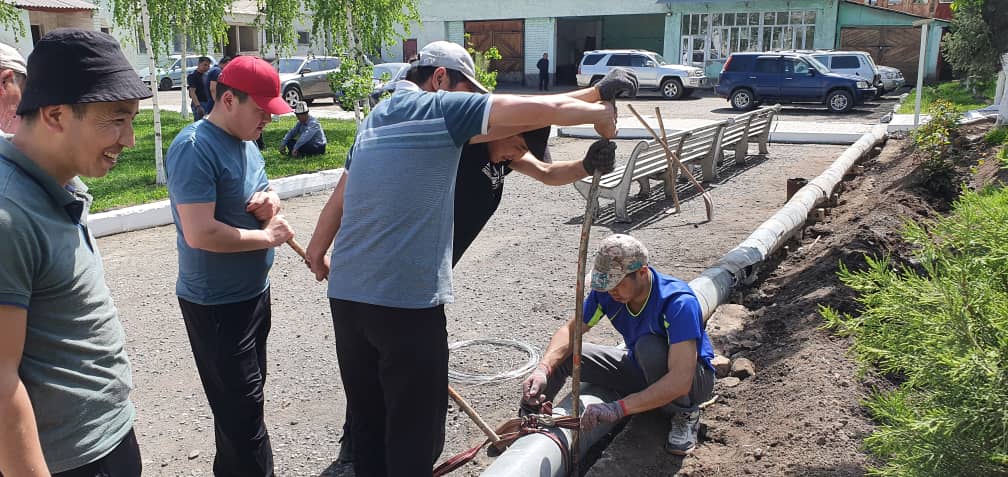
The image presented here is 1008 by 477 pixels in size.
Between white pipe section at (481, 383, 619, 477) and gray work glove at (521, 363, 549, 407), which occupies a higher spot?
gray work glove at (521, 363, 549, 407)

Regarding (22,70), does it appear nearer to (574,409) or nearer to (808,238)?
(574,409)

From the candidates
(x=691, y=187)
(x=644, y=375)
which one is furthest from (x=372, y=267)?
(x=691, y=187)

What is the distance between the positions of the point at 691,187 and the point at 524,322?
18.3 ft

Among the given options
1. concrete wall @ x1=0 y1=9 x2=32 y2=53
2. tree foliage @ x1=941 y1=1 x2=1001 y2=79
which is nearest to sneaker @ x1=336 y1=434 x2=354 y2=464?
tree foliage @ x1=941 y1=1 x2=1001 y2=79

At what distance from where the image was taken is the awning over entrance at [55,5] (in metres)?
27.6

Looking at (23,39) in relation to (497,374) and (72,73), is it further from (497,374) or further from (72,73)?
(72,73)

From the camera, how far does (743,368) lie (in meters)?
4.27

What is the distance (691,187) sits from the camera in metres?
10.3

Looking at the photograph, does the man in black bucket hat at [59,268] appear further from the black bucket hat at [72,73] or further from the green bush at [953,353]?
the green bush at [953,353]

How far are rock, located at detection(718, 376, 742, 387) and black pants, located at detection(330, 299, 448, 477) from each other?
1.98m

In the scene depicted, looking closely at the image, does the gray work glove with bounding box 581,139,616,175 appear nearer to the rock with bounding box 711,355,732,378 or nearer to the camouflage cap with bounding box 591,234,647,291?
the camouflage cap with bounding box 591,234,647,291

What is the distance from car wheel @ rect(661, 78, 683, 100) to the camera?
26.2 metres

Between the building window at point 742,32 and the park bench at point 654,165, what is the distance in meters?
22.0

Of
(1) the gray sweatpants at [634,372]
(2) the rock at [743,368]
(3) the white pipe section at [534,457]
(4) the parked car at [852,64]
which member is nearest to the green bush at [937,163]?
(2) the rock at [743,368]
